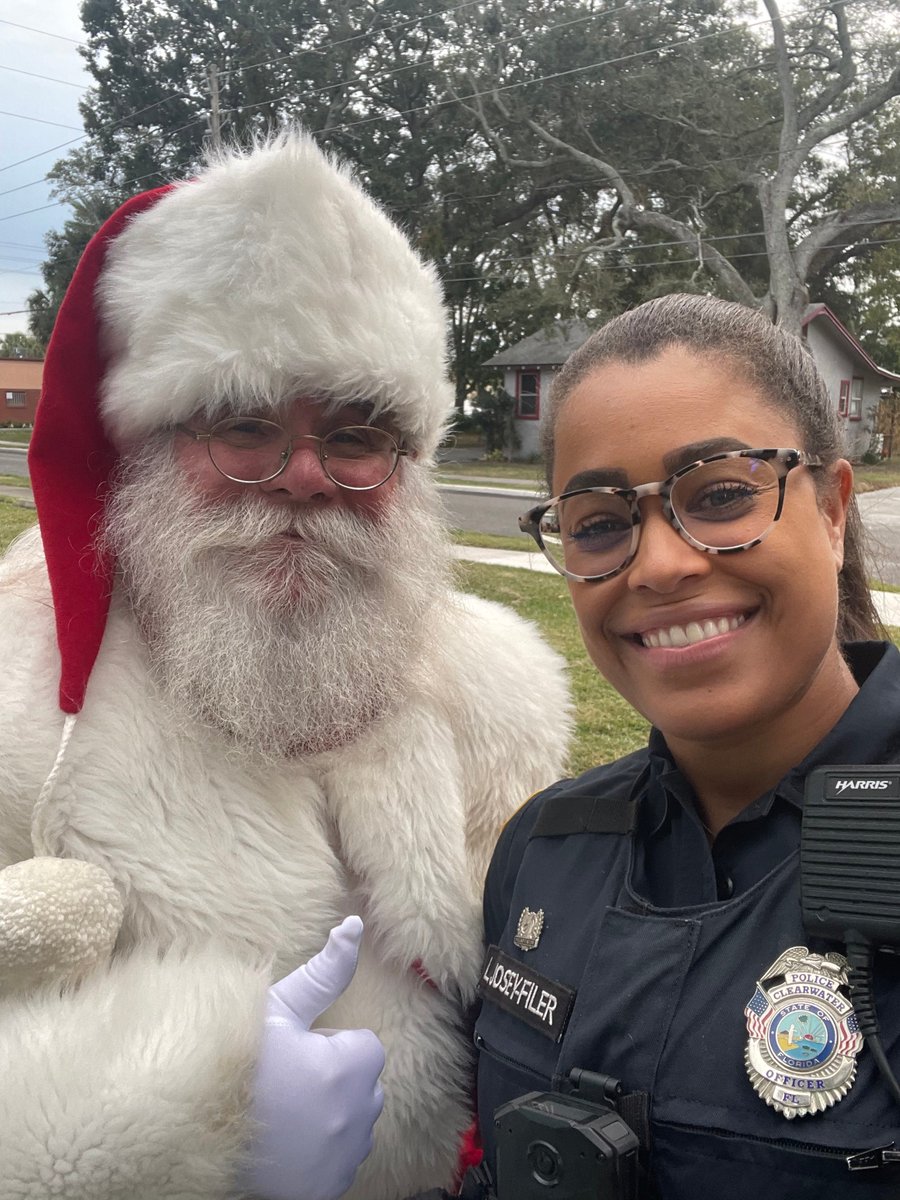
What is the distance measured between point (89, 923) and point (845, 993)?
94cm

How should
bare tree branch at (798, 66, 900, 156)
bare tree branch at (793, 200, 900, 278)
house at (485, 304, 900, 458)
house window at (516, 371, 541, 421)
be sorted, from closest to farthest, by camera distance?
bare tree branch at (798, 66, 900, 156) → bare tree branch at (793, 200, 900, 278) → house at (485, 304, 900, 458) → house window at (516, 371, 541, 421)

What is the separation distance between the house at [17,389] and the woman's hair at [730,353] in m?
56.6

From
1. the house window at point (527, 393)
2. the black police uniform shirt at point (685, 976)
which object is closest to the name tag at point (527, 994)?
the black police uniform shirt at point (685, 976)

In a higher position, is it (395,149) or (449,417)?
(395,149)

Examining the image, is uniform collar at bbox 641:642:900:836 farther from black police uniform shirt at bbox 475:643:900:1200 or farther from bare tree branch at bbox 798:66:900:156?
bare tree branch at bbox 798:66:900:156

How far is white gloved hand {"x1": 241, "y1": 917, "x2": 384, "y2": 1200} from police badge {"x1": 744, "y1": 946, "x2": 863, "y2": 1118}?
0.58 m

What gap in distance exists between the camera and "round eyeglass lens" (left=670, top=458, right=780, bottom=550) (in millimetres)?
1222

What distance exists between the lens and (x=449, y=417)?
205 cm

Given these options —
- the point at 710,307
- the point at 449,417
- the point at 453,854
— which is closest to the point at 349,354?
the point at 449,417

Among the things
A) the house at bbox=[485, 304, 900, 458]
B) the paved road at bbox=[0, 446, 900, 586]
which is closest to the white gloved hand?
the paved road at bbox=[0, 446, 900, 586]

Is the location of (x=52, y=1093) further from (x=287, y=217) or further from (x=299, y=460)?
(x=287, y=217)

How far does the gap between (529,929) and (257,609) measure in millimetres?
716

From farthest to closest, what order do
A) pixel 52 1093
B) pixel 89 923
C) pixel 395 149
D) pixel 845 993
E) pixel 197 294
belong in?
1. pixel 395 149
2. pixel 197 294
3. pixel 89 923
4. pixel 52 1093
5. pixel 845 993

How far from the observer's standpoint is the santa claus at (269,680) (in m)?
1.43
